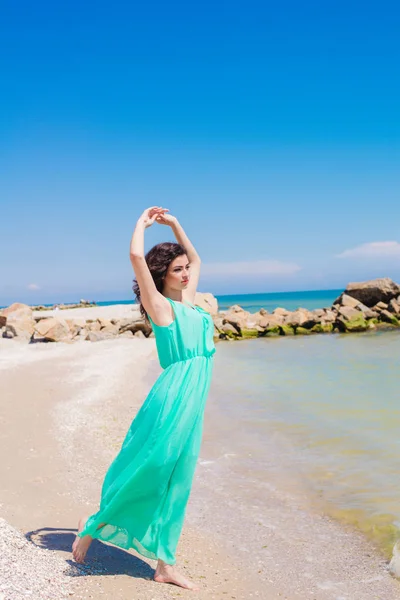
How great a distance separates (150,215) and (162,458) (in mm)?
1570

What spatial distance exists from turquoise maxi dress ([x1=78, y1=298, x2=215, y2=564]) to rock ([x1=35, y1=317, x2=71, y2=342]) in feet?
59.1

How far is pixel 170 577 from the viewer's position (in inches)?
143

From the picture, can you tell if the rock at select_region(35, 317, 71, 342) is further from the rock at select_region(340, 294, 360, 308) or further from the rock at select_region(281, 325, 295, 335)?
the rock at select_region(340, 294, 360, 308)

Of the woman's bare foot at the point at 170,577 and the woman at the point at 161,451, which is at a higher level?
the woman at the point at 161,451

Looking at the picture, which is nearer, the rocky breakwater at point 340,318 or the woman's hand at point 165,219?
the woman's hand at point 165,219

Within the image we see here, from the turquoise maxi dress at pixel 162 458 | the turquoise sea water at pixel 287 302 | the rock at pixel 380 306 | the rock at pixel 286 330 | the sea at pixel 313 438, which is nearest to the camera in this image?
the turquoise maxi dress at pixel 162 458

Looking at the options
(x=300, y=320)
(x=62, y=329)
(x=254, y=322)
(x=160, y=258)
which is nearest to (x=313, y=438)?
(x=160, y=258)

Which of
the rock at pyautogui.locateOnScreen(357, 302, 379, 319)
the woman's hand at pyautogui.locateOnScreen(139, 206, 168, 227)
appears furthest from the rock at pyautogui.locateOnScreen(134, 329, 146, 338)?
the woman's hand at pyautogui.locateOnScreen(139, 206, 168, 227)

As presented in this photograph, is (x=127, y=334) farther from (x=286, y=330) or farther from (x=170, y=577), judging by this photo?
(x=170, y=577)

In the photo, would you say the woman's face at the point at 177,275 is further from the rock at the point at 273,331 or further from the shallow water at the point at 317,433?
the rock at the point at 273,331

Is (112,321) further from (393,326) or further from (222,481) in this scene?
(222,481)

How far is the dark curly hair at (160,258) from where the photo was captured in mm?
3826

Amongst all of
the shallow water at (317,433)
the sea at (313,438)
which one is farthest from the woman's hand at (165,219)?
the shallow water at (317,433)

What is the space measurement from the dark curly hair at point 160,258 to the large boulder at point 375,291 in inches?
1095
